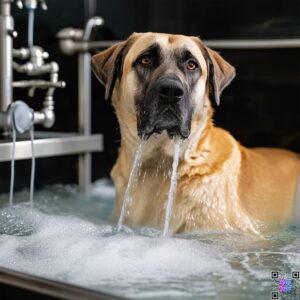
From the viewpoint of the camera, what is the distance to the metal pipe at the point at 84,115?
2.77m

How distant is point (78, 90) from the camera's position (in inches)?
110

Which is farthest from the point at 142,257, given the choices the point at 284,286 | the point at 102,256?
the point at 284,286

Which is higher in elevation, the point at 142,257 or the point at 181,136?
the point at 181,136

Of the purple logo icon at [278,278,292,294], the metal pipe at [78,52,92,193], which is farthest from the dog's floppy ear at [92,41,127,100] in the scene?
the purple logo icon at [278,278,292,294]

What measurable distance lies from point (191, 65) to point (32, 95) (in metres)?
0.92

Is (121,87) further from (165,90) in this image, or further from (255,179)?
(255,179)

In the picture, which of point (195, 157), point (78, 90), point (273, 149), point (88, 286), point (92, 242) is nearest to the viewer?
point (88, 286)

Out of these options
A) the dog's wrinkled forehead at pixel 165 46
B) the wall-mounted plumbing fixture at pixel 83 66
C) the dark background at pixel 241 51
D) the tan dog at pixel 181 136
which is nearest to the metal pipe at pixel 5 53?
the dark background at pixel 241 51

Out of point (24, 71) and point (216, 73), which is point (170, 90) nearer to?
point (216, 73)

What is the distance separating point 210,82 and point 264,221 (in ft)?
1.77

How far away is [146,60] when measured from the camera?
1907 mm

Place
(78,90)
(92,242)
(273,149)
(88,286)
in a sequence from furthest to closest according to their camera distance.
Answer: (78,90), (273,149), (92,242), (88,286)

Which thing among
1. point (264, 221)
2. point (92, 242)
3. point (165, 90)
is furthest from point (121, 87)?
point (264, 221)

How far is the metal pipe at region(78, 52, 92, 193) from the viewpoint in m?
2.77
